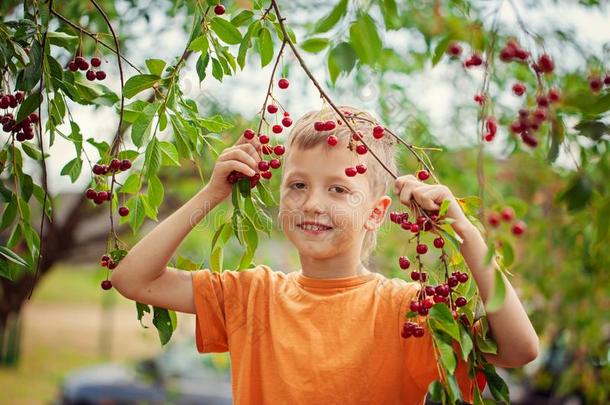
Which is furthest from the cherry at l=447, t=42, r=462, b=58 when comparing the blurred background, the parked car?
the parked car

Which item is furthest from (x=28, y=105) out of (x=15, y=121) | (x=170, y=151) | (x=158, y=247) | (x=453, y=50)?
(x=453, y=50)

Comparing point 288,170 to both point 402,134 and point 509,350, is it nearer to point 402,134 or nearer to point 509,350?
point 509,350

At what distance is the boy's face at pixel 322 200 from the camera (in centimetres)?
170

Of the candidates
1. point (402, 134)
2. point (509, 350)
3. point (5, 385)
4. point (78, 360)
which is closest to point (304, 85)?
point (402, 134)

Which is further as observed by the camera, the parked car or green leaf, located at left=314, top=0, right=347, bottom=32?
the parked car

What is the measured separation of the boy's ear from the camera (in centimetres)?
181

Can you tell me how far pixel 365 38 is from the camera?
4.33 ft

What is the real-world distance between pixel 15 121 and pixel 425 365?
112 cm

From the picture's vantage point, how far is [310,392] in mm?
1641

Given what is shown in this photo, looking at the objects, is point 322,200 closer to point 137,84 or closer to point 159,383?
point 137,84

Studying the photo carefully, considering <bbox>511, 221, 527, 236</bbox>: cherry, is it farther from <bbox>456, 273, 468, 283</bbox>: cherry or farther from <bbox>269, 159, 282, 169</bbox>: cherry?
<bbox>269, 159, 282, 169</bbox>: cherry

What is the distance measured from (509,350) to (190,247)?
11.3ft

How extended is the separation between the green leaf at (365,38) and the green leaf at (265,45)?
280 millimetres

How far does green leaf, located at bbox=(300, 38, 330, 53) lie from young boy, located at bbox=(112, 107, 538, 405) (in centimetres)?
28
